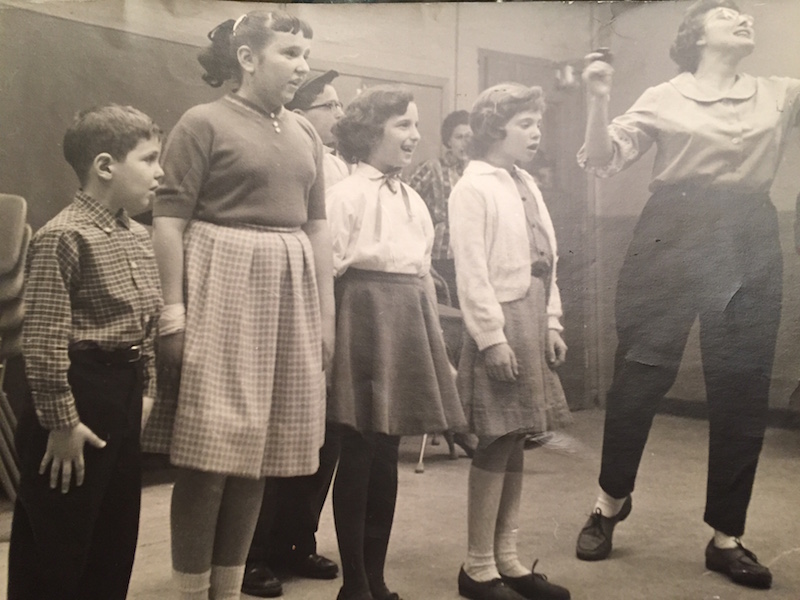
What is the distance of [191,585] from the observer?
1.42 metres

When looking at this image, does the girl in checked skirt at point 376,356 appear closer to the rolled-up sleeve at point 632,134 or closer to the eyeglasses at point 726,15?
the rolled-up sleeve at point 632,134

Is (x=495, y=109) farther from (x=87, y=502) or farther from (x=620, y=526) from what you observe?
(x=87, y=502)

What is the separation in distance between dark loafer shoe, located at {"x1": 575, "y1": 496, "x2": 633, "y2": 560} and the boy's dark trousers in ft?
2.83

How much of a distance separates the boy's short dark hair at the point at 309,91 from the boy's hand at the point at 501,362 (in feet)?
1.96

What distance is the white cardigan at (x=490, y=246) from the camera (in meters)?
1.51

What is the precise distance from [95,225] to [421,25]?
751 mm

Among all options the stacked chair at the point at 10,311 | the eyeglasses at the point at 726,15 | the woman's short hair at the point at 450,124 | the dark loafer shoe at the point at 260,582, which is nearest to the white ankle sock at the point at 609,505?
the dark loafer shoe at the point at 260,582

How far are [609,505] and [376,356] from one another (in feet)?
1.81

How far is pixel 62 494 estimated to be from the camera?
4.43 feet

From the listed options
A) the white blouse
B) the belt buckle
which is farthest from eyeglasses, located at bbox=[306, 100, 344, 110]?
the belt buckle

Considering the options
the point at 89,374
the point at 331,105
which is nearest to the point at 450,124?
the point at 331,105

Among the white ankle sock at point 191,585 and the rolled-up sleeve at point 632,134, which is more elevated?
the rolled-up sleeve at point 632,134

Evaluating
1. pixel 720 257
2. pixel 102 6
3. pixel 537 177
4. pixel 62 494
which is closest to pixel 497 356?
pixel 537 177

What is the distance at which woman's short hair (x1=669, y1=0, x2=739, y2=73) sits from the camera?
1.56 meters
